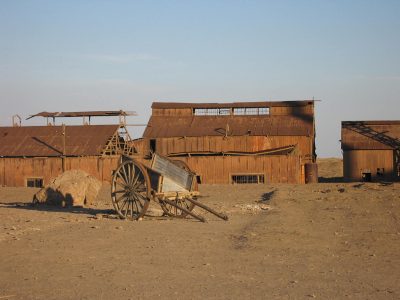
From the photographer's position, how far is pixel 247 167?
4091cm

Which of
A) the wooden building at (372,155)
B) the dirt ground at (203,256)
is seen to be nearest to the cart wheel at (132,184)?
the dirt ground at (203,256)

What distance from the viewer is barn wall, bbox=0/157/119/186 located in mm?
41531

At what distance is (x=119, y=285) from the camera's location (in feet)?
29.8

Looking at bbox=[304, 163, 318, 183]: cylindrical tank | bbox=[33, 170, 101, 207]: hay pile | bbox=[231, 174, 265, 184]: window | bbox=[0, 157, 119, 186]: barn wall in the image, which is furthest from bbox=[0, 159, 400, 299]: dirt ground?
bbox=[304, 163, 318, 183]: cylindrical tank

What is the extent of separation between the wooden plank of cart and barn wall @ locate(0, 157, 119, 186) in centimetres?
2266

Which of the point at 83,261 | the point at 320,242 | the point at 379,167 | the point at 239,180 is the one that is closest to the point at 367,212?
the point at 320,242

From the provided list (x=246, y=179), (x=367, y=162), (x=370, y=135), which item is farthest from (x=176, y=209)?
(x=370, y=135)

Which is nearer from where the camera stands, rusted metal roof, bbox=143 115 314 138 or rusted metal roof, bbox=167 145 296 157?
rusted metal roof, bbox=167 145 296 157

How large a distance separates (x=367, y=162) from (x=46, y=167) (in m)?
24.2

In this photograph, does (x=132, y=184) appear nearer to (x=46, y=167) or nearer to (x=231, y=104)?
(x=46, y=167)

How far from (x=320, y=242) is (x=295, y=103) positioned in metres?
36.8

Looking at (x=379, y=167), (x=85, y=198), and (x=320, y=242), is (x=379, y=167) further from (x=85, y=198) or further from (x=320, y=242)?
(x=320, y=242)

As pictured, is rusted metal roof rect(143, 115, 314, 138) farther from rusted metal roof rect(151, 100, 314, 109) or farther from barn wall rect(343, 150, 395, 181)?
barn wall rect(343, 150, 395, 181)

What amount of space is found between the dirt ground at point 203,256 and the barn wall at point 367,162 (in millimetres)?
24174
